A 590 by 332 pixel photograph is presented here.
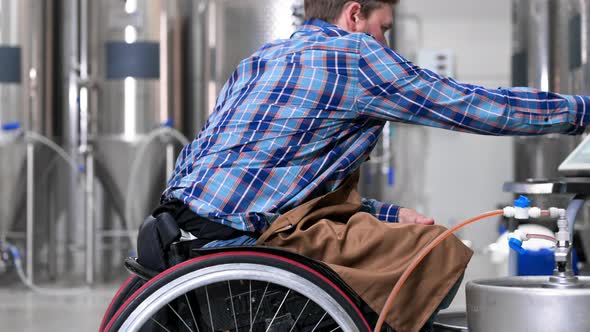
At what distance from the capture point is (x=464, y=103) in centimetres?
191

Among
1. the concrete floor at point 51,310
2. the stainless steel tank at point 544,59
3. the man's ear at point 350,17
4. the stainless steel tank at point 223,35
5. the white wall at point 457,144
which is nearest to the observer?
the man's ear at point 350,17

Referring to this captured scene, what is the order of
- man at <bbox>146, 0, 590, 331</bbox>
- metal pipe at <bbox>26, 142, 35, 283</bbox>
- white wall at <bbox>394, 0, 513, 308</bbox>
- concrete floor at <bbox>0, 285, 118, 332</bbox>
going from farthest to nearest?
white wall at <bbox>394, 0, 513, 308</bbox>
metal pipe at <bbox>26, 142, 35, 283</bbox>
concrete floor at <bbox>0, 285, 118, 332</bbox>
man at <bbox>146, 0, 590, 331</bbox>

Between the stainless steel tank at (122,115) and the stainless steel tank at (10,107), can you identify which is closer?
the stainless steel tank at (10,107)

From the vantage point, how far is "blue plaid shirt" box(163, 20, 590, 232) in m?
1.91

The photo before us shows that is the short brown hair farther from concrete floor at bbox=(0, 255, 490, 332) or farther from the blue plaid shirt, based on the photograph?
concrete floor at bbox=(0, 255, 490, 332)

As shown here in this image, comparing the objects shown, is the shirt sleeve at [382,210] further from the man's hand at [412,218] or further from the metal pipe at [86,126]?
the metal pipe at [86,126]

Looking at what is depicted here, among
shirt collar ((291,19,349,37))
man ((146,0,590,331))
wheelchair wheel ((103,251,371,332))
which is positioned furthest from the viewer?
shirt collar ((291,19,349,37))

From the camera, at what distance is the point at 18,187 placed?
230 inches

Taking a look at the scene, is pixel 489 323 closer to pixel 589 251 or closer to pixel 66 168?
pixel 589 251

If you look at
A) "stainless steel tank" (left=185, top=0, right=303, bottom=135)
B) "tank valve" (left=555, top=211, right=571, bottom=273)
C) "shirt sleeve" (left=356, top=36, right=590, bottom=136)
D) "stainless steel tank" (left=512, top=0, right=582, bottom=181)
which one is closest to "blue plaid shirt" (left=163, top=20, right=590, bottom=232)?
"shirt sleeve" (left=356, top=36, right=590, bottom=136)

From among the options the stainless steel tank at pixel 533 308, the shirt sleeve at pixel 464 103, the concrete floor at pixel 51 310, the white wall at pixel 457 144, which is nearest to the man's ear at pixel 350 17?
the shirt sleeve at pixel 464 103

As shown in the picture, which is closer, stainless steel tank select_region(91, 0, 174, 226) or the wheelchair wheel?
the wheelchair wheel

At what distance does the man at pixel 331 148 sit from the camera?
188 cm

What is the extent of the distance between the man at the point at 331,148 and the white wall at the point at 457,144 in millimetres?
5375
